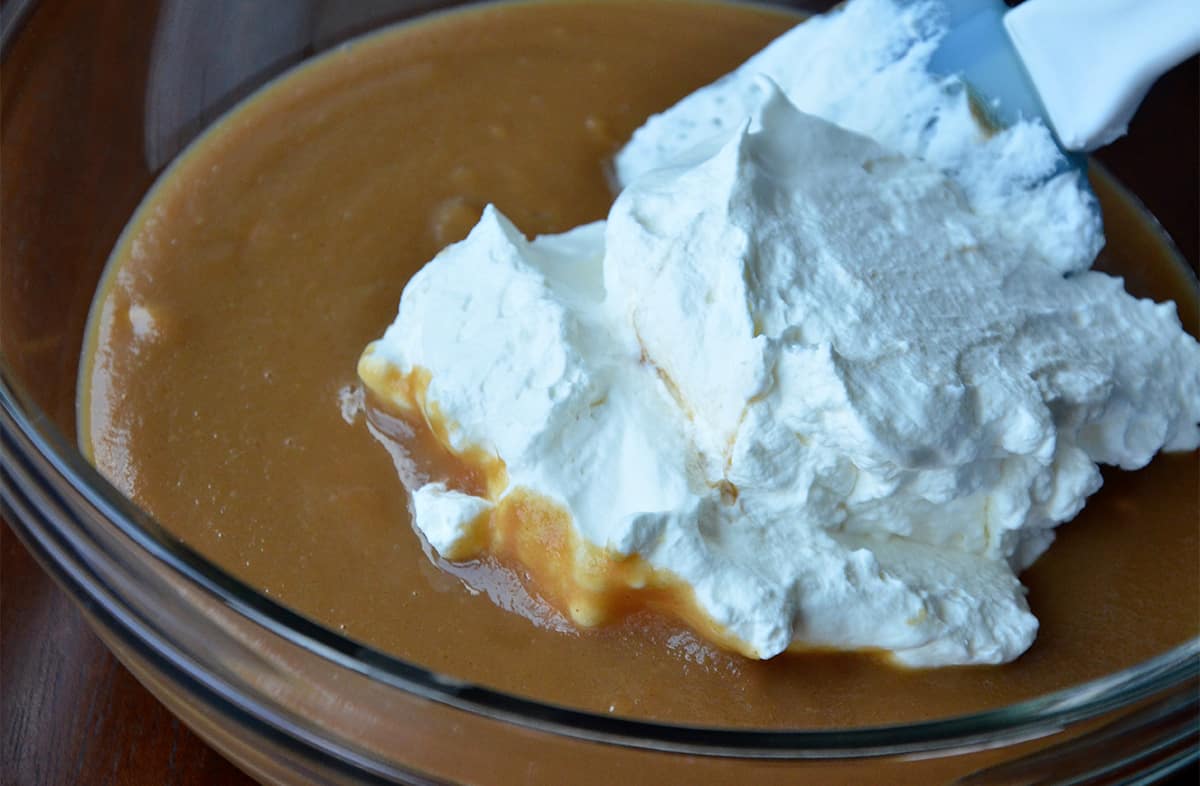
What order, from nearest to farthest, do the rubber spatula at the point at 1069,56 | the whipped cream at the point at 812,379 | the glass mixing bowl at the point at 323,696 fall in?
the glass mixing bowl at the point at 323,696
the whipped cream at the point at 812,379
the rubber spatula at the point at 1069,56

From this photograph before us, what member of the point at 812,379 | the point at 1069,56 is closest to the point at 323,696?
the point at 812,379

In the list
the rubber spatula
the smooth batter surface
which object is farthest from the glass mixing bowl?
the rubber spatula

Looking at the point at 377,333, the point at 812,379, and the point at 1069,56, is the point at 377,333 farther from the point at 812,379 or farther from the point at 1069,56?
the point at 1069,56

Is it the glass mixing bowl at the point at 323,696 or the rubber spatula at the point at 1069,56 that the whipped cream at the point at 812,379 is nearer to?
the rubber spatula at the point at 1069,56

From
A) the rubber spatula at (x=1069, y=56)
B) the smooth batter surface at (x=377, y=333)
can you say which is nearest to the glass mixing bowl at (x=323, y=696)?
the smooth batter surface at (x=377, y=333)

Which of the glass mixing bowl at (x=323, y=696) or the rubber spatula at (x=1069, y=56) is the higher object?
the rubber spatula at (x=1069, y=56)

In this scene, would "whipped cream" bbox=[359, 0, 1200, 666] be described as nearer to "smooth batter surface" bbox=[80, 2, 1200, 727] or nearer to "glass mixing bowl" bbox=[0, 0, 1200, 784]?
"smooth batter surface" bbox=[80, 2, 1200, 727]
